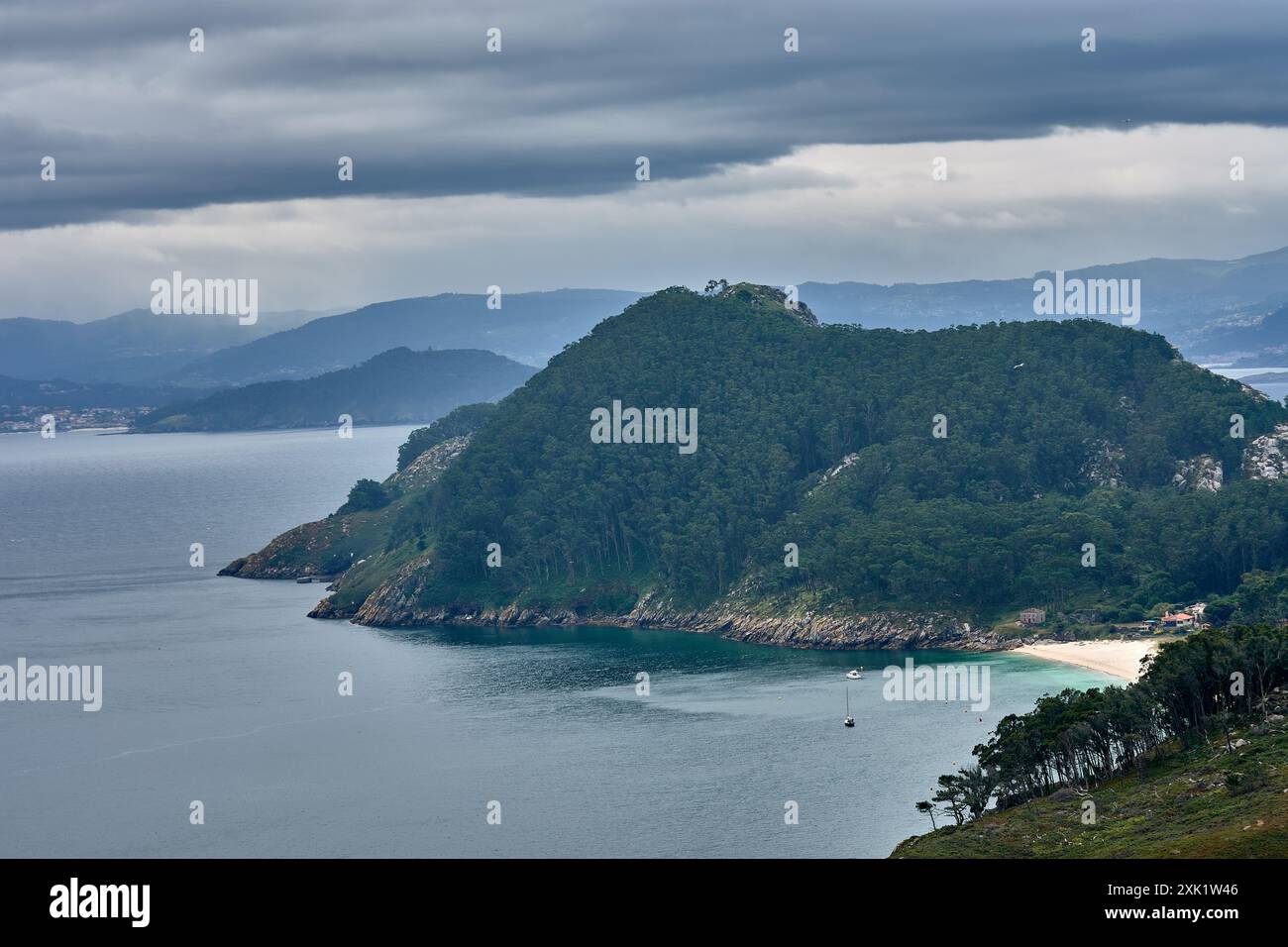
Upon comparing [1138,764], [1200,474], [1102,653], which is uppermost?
[1200,474]

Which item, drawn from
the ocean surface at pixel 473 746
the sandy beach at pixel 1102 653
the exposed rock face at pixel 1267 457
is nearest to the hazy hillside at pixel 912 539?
the exposed rock face at pixel 1267 457

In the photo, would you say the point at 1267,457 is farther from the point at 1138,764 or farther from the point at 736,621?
the point at 1138,764

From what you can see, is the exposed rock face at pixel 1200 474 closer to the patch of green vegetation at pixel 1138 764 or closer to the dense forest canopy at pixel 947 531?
the dense forest canopy at pixel 947 531

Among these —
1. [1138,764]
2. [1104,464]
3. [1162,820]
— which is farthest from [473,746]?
[1104,464]

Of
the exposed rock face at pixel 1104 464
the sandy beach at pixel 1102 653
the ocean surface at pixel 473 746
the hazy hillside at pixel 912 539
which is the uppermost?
the exposed rock face at pixel 1104 464

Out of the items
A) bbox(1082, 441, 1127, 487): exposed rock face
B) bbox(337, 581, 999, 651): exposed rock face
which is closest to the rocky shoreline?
bbox(337, 581, 999, 651): exposed rock face

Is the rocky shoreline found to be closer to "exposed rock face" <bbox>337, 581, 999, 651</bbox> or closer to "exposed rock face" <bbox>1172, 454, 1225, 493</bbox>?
"exposed rock face" <bbox>337, 581, 999, 651</bbox>
